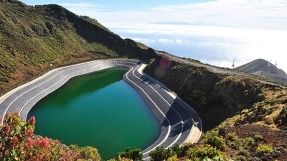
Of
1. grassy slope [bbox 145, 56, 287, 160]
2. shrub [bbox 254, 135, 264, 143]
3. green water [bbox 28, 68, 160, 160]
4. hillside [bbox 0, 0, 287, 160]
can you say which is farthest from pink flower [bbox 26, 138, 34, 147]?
green water [bbox 28, 68, 160, 160]

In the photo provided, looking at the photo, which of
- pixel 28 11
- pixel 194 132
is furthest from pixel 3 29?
pixel 194 132

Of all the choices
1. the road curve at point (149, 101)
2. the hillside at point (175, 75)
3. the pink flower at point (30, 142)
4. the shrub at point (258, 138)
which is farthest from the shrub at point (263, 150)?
the road curve at point (149, 101)

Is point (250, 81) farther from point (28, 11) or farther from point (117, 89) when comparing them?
point (28, 11)

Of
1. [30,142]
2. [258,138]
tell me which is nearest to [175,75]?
[258,138]

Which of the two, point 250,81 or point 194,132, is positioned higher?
point 250,81

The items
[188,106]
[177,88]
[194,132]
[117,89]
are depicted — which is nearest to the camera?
[194,132]

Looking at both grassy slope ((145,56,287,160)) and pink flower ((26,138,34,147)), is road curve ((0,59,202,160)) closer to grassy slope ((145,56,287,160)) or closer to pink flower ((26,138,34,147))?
grassy slope ((145,56,287,160))

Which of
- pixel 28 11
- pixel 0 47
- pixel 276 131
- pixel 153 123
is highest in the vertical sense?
pixel 28 11
